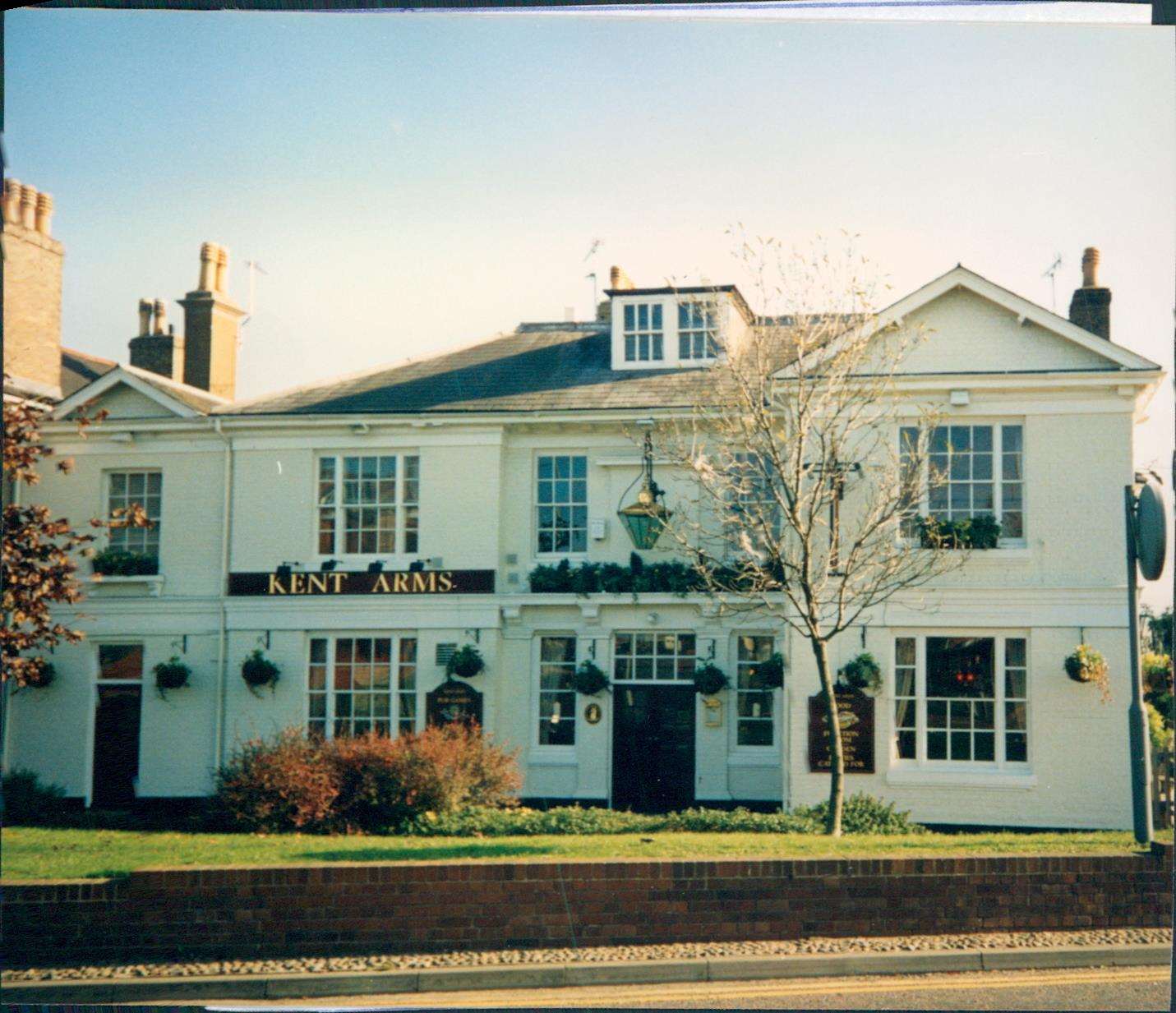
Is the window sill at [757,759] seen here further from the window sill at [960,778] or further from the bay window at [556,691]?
the bay window at [556,691]

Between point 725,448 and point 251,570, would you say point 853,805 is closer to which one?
point 725,448

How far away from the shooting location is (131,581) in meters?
9.64

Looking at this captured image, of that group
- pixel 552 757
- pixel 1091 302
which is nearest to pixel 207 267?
pixel 552 757

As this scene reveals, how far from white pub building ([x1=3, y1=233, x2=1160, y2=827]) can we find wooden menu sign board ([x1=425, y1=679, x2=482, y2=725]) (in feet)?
0.23

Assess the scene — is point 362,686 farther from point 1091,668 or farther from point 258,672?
point 1091,668

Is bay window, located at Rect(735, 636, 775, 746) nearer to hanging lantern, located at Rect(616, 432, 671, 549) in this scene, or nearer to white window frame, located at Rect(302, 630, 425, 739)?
hanging lantern, located at Rect(616, 432, 671, 549)

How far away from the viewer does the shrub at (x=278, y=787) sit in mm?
9148

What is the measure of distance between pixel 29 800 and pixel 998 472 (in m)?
8.67

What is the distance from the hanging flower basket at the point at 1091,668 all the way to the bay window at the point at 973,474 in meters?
1.11

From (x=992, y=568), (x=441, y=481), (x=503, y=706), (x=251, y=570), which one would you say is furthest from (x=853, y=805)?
(x=251, y=570)

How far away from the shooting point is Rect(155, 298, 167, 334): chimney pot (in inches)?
386

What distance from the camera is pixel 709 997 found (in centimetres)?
712

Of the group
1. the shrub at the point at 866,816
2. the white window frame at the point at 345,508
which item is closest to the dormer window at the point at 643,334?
the white window frame at the point at 345,508

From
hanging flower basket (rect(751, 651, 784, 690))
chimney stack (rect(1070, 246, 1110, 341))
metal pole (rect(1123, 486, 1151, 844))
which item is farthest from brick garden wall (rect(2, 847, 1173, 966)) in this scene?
chimney stack (rect(1070, 246, 1110, 341))
